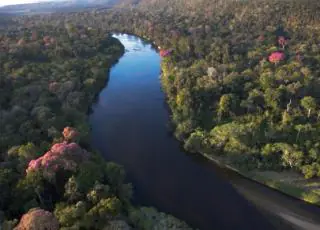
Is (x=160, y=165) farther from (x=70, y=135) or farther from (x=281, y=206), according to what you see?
(x=281, y=206)

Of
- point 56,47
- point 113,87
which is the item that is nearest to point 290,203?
point 113,87

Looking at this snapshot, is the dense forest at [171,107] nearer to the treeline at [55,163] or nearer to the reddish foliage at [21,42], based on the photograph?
the treeline at [55,163]

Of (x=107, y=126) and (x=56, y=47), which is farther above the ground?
(x=56, y=47)

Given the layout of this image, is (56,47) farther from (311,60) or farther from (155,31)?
(311,60)

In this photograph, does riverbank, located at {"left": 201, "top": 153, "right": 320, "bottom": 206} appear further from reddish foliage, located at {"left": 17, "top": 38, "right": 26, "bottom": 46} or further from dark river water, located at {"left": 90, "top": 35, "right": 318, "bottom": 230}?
reddish foliage, located at {"left": 17, "top": 38, "right": 26, "bottom": 46}

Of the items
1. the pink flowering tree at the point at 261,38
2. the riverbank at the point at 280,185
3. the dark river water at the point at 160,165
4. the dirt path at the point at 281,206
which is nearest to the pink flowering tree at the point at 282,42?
the pink flowering tree at the point at 261,38

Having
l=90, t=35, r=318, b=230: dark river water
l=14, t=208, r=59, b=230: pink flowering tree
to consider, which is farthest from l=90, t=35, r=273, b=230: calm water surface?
l=14, t=208, r=59, b=230: pink flowering tree
